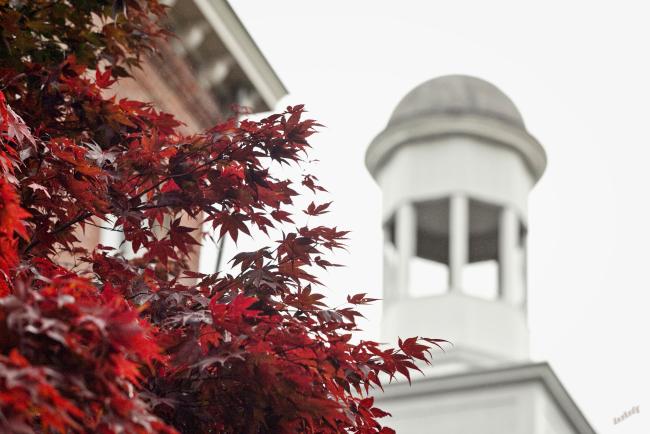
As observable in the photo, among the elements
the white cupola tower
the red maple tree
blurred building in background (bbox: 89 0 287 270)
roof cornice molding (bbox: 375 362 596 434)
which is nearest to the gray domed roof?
the white cupola tower

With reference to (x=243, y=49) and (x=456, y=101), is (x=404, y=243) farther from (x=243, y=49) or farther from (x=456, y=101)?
(x=243, y=49)

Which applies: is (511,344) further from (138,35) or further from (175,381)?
(175,381)

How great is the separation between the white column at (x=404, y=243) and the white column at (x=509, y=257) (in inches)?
74.3

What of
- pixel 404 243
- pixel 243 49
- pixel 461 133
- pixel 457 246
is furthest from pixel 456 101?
pixel 243 49

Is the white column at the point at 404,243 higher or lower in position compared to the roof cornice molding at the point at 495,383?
higher

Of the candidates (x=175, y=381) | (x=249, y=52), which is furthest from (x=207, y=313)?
(x=249, y=52)

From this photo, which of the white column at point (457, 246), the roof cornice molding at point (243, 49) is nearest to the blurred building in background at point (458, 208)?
the white column at point (457, 246)

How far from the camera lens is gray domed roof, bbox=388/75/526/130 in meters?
27.3

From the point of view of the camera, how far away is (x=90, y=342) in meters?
3.60

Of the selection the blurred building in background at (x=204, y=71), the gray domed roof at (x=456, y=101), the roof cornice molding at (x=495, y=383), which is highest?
the gray domed roof at (x=456, y=101)

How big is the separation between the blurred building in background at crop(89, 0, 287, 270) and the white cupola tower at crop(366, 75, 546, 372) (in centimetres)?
926

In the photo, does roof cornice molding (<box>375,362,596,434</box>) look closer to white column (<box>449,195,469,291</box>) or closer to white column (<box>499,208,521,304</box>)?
white column (<box>449,195,469,291</box>)

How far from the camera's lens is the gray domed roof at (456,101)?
27.3m

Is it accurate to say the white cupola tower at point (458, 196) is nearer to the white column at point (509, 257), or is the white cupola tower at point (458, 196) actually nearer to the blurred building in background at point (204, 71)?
the white column at point (509, 257)
